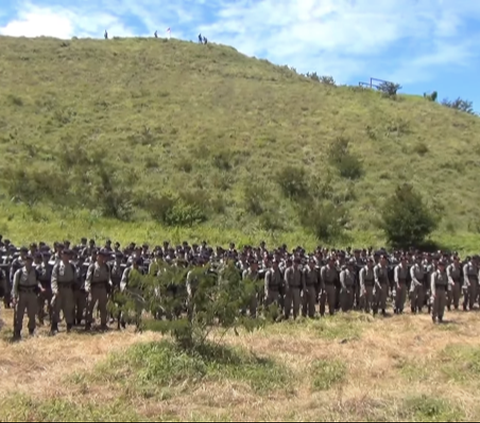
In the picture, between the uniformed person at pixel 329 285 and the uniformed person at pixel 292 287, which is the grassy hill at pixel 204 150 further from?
the uniformed person at pixel 292 287

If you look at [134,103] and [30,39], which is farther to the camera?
[30,39]

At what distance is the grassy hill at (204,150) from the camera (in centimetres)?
3322

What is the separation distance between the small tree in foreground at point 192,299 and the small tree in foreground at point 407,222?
20019 mm

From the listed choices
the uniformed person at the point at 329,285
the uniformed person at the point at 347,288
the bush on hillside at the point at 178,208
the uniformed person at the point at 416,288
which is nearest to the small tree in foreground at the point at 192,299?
the uniformed person at the point at 329,285

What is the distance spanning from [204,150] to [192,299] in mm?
30459

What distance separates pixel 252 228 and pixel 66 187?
9.82 meters

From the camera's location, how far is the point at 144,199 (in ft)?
115

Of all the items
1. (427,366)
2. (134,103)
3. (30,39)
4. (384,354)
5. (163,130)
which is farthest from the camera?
(30,39)

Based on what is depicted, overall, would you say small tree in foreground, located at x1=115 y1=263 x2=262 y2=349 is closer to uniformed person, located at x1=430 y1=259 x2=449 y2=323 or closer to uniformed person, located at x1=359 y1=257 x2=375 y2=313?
uniformed person, located at x1=430 y1=259 x2=449 y2=323

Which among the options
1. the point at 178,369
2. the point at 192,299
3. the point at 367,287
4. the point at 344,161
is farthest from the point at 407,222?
the point at 178,369

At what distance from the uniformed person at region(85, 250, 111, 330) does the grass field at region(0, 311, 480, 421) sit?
3.04 ft

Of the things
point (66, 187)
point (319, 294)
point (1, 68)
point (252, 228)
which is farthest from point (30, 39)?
point (319, 294)

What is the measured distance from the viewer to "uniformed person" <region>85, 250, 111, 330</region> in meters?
14.9

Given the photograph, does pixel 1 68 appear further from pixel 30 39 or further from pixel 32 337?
pixel 32 337
